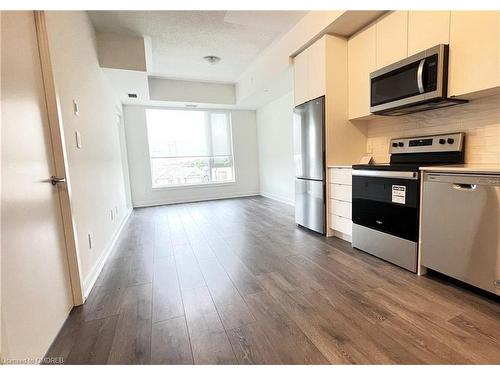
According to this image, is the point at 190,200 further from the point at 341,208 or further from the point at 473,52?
the point at 473,52

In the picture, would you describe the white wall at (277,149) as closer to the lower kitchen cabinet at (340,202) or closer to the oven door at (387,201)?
the lower kitchen cabinet at (340,202)

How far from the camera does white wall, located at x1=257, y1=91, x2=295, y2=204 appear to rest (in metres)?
4.88

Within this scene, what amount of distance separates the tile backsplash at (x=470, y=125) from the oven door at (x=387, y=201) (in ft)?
1.94

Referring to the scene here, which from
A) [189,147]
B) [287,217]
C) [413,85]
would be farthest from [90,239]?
[189,147]

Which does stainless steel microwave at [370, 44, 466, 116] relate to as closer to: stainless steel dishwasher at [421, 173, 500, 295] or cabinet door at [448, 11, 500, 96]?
cabinet door at [448, 11, 500, 96]

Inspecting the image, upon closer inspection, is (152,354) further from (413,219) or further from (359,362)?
(413,219)

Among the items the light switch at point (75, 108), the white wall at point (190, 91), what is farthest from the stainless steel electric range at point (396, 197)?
the white wall at point (190, 91)

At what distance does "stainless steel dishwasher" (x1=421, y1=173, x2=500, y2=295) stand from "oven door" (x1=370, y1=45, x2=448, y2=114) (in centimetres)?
68

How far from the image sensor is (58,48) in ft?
5.66

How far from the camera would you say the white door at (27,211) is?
107cm

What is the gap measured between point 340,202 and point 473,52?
63.7 inches

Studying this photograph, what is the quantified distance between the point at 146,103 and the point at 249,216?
331 cm

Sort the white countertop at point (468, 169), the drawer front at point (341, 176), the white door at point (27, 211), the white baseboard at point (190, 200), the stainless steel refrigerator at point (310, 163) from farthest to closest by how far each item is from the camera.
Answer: the white baseboard at point (190, 200), the stainless steel refrigerator at point (310, 163), the drawer front at point (341, 176), the white countertop at point (468, 169), the white door at point (27, 211)

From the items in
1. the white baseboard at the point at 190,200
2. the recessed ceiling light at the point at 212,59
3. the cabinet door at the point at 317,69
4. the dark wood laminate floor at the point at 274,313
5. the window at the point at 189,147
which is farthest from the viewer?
the window at the point at 189,147
